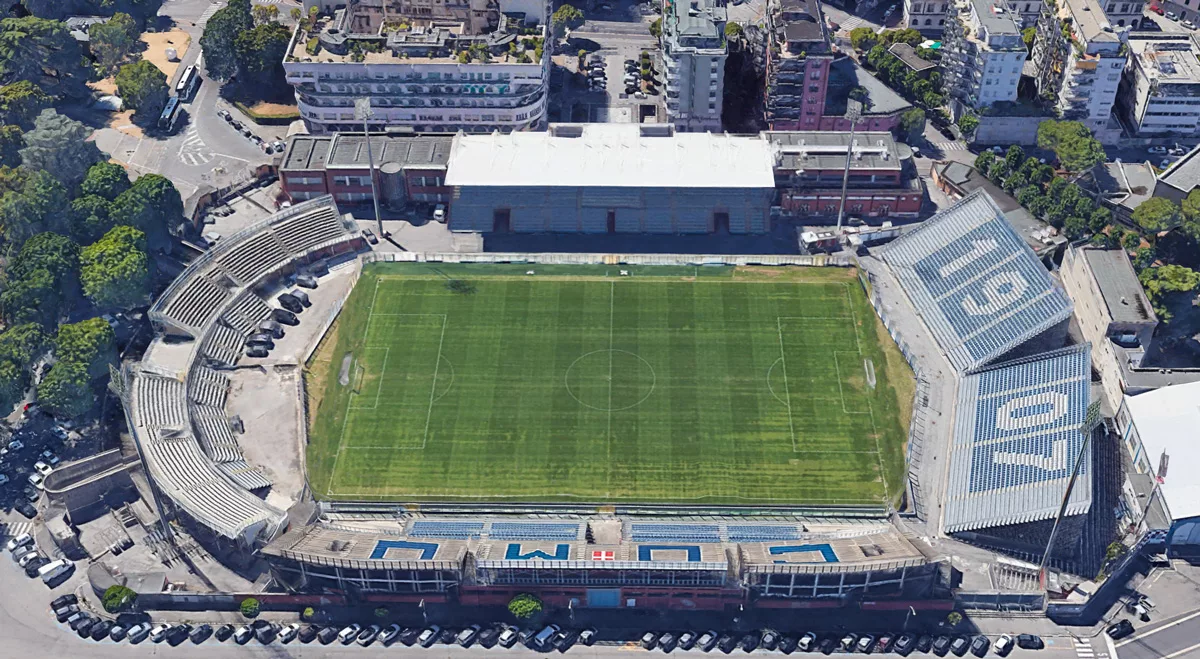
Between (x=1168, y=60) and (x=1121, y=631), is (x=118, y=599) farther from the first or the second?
(x=1168, y=60)

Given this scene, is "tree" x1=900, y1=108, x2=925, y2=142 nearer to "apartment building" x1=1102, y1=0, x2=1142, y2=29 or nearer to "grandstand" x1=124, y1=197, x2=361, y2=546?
"apartment building" x1=1102, y1=0, x2=1142, y2=29

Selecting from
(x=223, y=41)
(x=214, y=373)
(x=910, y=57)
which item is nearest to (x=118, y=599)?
(x=214, y=373)

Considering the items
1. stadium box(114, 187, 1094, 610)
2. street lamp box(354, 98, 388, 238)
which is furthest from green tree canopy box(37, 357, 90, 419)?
street lamp box(354, 98, 388, 238)

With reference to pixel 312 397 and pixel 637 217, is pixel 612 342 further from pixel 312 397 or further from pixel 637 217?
pixel 312 397

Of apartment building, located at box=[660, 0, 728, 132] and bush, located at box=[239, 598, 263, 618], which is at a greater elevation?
apartment building, located at box=[660, 0, 728, 132]

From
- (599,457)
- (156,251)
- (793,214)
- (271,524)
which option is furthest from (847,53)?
(271,524)

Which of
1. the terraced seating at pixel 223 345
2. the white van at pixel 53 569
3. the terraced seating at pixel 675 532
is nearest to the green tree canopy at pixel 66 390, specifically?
the terraced seating at pixel 223 345

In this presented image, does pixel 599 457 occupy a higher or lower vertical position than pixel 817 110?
lower
